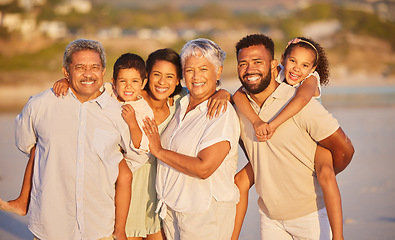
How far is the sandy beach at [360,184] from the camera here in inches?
254

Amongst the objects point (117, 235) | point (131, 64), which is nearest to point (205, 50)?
point (131, 64)

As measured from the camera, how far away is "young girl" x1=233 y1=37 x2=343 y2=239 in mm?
3740

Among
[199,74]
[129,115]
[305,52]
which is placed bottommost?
[129,115]

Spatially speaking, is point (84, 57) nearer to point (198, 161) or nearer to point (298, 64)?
point (198, 161)

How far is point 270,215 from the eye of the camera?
4.03 meters

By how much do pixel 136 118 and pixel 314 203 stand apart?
5.22 feet

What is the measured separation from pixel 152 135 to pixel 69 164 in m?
0.67

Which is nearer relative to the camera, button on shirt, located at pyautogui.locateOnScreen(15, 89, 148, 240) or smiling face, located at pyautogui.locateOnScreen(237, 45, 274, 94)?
button on shirt, located at pyautogui.locateOnScreen(15, 89, 148, 240)

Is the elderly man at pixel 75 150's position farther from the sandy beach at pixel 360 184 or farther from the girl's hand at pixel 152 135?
the sandy beach at pixel 360 184

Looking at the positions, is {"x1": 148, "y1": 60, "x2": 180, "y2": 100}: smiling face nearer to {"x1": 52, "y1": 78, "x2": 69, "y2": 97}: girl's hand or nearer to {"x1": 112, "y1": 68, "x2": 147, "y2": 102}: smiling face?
{"x1": 112, "y1": 68, "x2": 147, "y2": 102}: smiling face

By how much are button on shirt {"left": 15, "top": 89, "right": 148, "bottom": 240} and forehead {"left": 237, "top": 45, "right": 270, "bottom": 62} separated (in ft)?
3.81

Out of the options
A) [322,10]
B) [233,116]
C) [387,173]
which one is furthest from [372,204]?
[322,10]

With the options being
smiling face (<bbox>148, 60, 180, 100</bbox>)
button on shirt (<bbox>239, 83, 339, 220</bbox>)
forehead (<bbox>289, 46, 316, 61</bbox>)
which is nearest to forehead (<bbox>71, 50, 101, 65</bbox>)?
smiling face (<bbox>148, 60, 180, 100</bbox>)

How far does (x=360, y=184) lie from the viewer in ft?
28.1
